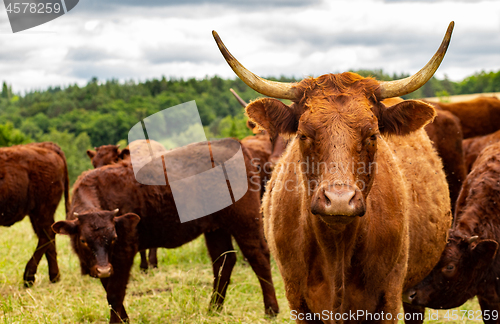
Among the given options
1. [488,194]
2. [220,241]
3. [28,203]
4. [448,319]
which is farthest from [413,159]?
[28,203]

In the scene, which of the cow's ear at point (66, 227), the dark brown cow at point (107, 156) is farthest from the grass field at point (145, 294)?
the dark brown cow at point (107, 156)

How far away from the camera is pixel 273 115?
9.18ft

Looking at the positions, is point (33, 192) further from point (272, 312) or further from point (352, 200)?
point (352, 200)

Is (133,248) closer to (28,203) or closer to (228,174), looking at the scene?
(228,174)

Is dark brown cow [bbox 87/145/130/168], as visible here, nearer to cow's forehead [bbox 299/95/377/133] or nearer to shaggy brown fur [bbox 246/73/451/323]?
shaggy brown fur [bbox 246/73/451/323]

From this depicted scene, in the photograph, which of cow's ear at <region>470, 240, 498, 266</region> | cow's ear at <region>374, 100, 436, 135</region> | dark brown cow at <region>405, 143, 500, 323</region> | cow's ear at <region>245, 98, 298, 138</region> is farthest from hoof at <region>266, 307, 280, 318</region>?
→ cow's ear at <region>374, 100, 436, 135</region>

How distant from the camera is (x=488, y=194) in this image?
13.9 feet

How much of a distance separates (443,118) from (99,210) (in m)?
6.00

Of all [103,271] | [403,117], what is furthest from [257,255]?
[403,117]

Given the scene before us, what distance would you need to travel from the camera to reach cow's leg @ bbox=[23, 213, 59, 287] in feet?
20.8

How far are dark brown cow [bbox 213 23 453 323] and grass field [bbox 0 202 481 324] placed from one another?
188 centimetres

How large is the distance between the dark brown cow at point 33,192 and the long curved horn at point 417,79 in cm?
556

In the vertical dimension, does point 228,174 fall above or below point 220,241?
above

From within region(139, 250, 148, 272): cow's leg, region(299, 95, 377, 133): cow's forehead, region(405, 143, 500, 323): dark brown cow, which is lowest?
region(139, 250, 148, 272): cow's leg
